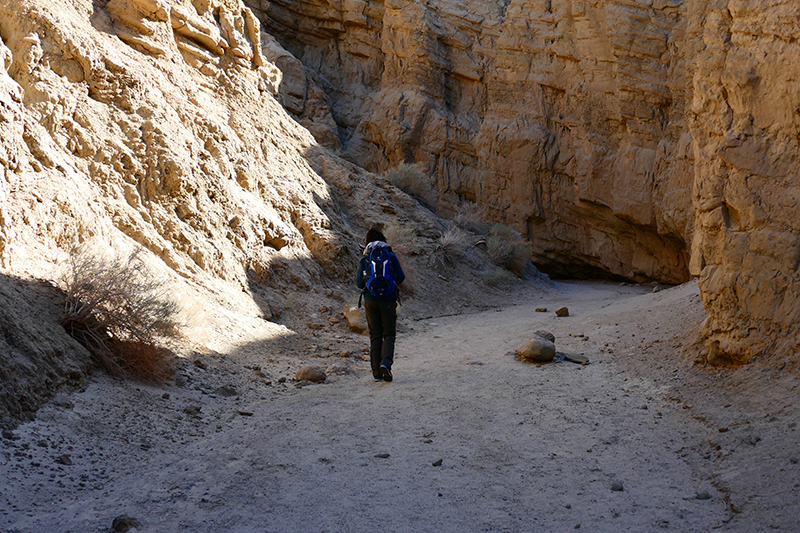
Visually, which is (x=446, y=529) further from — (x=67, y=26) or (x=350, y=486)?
(x=67, y=26)

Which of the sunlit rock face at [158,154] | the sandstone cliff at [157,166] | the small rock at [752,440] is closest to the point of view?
the small rock at [752,440]

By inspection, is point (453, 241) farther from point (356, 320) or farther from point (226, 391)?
point (226, 391)

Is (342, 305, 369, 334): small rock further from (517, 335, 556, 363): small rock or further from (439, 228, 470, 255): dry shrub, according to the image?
(439, 228, 470, 255): dry shrub

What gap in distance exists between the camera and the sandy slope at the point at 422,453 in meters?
3.24

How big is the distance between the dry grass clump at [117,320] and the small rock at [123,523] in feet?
8.17

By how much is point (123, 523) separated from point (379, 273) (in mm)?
3962

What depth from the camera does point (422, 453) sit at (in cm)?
426

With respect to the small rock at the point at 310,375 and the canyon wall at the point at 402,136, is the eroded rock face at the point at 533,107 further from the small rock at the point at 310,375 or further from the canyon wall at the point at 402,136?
the small rock at the point at 310,375

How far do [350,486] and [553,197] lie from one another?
69.8 ft

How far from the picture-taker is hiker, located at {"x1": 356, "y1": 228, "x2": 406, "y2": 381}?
260 inches

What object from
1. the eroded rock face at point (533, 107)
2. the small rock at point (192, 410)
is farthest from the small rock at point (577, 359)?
the eroded rock face at point (533, 107)

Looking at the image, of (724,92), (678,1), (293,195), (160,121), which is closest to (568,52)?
(678,1)

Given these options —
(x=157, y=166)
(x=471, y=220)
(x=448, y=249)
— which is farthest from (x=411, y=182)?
(x=157, y=166)

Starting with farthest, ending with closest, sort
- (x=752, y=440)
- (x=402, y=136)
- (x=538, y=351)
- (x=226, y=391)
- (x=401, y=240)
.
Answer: (x=402, y=136) → (x=401, y=240) → (x=538, y=351) → (x=226, y=391) → (x=752, y=440)
